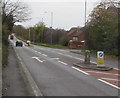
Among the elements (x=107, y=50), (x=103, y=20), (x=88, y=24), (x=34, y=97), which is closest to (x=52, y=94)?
(x=34, y=97)

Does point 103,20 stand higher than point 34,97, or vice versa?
point 103,20

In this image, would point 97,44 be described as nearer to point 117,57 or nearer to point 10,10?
point 117,57

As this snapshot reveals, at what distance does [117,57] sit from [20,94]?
22739mm

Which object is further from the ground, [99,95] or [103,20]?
[103,20]

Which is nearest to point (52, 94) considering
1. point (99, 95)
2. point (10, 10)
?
point (99, 95)

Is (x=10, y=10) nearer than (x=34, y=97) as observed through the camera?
No

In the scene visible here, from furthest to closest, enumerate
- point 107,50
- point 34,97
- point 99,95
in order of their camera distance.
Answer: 1. point 107,50
2. point 99,95
3. point 34,97

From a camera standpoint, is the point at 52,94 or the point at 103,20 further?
the point at 103,20

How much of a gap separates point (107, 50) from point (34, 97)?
86.0ft

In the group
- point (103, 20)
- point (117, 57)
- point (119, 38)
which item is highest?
point (103, 20)

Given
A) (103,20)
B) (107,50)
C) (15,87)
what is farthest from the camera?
(103,20)

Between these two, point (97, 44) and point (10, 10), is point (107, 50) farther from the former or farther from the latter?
point (10, 10)

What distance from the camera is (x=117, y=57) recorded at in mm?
30906

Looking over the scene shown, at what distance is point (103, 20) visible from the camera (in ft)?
123
